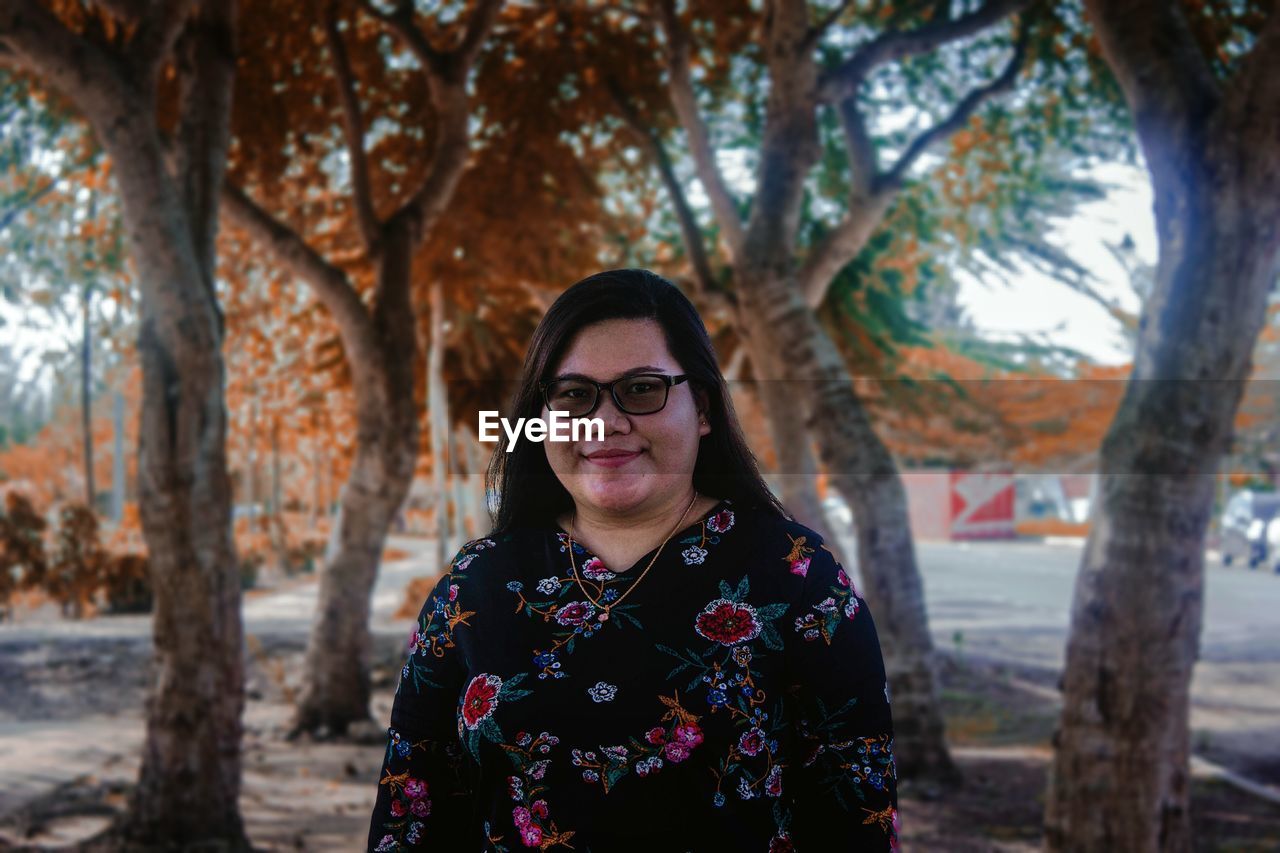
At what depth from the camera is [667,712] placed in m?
1.79

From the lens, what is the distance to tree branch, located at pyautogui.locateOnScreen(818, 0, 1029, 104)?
805 centimetres

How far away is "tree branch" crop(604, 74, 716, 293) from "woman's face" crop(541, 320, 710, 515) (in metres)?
7.20

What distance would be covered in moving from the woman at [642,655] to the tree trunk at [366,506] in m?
7.35

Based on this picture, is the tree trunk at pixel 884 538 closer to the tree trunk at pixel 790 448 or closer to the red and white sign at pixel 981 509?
the tree trunk at pixel 790 448

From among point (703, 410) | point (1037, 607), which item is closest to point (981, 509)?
point (1037, 607)

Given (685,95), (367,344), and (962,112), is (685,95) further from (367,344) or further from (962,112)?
(367,344)

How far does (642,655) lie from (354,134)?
8394 mm

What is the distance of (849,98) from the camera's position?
9125mm

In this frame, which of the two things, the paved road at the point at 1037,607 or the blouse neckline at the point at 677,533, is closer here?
the blouse neckline at the point at 677,533

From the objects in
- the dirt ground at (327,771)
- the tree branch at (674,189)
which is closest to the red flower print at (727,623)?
the dirt ground at (327,771)

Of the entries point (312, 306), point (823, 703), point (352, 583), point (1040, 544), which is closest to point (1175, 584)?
point (823, 703)

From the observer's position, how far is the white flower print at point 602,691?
1.81 m

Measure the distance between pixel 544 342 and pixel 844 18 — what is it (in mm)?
9718

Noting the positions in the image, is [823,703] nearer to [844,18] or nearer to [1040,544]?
[844,18]
